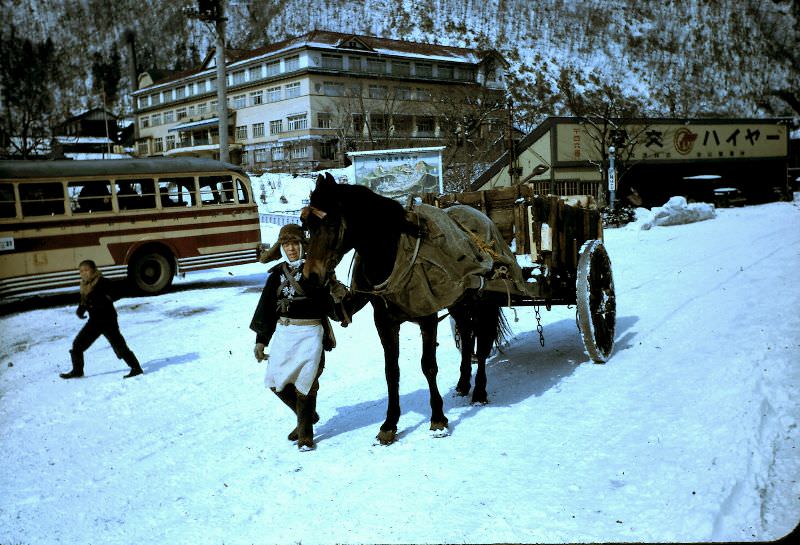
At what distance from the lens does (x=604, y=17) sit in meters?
10.5

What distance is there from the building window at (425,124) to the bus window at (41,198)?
36.3 m

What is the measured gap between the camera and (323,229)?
4207mm

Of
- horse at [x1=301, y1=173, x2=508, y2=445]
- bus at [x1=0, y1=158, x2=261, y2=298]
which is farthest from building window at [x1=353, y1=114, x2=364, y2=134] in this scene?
horse at [x1=301, y1=173, x2=508, y2=445]

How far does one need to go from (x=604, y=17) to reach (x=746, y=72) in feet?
12.5

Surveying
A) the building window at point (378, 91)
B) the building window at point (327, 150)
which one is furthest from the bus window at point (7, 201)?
the building window at point (378, 91)

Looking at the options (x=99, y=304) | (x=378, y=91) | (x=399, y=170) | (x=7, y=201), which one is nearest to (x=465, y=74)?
(x=378, y=91)

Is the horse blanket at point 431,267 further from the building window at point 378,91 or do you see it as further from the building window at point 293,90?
the building window at point 293,90

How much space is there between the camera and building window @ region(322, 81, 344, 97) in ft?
134

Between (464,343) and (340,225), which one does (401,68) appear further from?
(340,225)

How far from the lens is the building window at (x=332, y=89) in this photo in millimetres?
40812

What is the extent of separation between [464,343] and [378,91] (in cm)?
3719

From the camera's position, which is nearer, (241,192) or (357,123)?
(241,192)

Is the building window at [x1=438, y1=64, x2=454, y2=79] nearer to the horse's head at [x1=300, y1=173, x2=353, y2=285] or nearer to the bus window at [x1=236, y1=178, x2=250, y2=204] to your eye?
the bus window at [x1=236, y1=178, x2=250, y2=204]

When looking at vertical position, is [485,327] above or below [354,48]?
below
